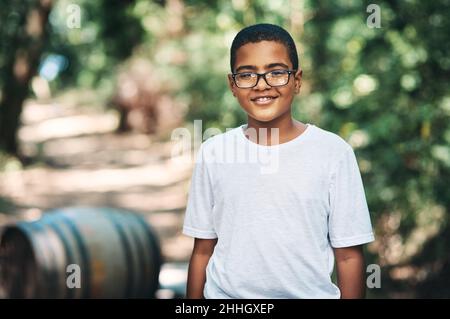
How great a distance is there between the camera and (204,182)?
1786 mm

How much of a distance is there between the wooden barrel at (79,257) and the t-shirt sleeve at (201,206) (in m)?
2.82

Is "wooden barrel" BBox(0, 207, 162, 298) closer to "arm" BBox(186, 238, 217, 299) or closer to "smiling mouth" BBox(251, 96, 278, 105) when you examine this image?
"arm" BBox(186, 238, 217, 299)

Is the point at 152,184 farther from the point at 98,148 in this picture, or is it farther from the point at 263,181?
the point at 263,181

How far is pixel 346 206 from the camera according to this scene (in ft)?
5.50

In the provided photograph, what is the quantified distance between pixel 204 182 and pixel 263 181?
0.63ft

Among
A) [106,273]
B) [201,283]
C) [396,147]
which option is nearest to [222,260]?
[201,283]

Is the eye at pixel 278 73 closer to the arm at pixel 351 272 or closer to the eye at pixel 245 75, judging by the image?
the eye at pixel 245 75

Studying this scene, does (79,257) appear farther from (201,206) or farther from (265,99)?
(265,99)

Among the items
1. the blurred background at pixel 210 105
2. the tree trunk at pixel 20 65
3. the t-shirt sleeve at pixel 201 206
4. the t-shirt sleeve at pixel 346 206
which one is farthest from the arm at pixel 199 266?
the tree trunk at pixel 20 65

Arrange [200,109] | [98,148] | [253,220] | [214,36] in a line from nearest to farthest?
[253,220] < [214,36] < [200,109] < [98,148]

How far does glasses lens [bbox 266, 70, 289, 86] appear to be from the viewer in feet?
5.62

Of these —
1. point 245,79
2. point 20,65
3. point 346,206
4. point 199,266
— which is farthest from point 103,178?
point 346,206

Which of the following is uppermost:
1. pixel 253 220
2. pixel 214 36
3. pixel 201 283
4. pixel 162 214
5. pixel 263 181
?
pixel 214 36

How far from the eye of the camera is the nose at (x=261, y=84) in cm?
170
